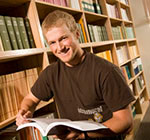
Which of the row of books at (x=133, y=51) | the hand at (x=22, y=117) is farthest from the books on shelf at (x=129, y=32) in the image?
the hand at (x=22, y=117)

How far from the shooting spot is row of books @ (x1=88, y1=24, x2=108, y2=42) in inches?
94.9

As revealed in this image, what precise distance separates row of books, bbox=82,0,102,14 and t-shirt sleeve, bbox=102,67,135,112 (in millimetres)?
1511

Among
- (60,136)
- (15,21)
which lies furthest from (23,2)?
(60,136)

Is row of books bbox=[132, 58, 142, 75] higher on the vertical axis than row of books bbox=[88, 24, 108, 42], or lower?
lower

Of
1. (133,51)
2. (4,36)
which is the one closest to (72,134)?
(4,36)

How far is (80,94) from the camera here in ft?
3.92

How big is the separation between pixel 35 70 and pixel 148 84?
11.9ft

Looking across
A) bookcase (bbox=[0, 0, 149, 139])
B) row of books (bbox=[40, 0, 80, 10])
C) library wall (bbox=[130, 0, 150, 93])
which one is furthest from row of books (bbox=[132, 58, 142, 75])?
row of books (bbox=[40, 0, 80, 10])

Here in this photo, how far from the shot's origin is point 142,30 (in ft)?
14.1

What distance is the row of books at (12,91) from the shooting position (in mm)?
1177

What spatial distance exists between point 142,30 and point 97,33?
2214 millimetres

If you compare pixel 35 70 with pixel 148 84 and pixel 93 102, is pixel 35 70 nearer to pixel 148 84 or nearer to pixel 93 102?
pixel 93 102

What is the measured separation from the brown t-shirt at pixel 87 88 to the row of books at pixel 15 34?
0.97 feet

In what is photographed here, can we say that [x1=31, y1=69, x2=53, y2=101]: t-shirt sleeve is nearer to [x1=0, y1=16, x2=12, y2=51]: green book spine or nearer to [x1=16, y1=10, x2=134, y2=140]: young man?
[x1=16, y1=10, x2=134, y2=140]: young man
